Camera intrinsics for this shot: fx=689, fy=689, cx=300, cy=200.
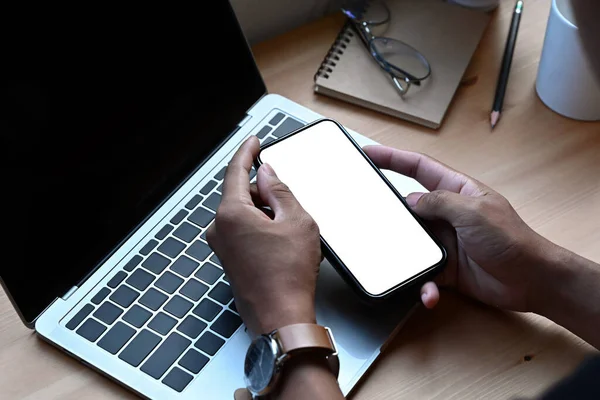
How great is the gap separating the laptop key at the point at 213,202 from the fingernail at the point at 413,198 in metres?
0.20

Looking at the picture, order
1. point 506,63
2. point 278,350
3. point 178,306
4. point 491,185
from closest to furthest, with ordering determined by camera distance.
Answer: point 278,350
point 178,306
point 491,185
point 506,63

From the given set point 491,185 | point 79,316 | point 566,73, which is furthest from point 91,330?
point 566,73

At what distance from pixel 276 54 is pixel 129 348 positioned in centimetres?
44

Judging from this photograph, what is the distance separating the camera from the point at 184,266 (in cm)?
68

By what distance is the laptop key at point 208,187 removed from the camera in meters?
0.73

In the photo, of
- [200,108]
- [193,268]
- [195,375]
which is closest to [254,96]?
[200,108]

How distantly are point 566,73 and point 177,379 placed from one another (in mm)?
532

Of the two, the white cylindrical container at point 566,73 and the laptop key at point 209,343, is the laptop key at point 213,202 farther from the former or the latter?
the white cylindrical container at point 566,73

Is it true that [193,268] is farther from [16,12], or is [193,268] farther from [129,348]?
[16,12]

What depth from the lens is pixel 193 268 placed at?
26.6 inches

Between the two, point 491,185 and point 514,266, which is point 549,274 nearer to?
point 514,266

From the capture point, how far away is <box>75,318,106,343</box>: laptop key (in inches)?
25.0

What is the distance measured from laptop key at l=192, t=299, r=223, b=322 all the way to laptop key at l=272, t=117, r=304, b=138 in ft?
0.72

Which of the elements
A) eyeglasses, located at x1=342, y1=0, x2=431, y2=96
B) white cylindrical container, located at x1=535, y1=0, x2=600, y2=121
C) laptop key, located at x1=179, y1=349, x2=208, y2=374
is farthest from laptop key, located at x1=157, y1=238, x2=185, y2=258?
white cylindrical container, located at x1=535, y1=0, x2=600, y2=121
